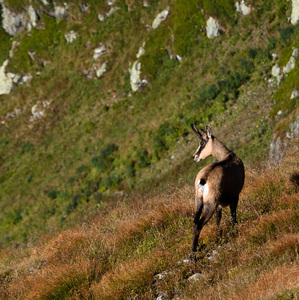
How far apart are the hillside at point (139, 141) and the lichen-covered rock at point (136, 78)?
147 millimetres

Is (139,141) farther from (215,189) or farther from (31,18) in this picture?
(31,18)

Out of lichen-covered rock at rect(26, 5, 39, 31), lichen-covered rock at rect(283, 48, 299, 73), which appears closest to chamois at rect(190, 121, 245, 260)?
lichen-covered rock at rect(283, 48, 299, 73)

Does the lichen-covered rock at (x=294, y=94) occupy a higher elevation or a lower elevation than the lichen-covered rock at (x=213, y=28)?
lower

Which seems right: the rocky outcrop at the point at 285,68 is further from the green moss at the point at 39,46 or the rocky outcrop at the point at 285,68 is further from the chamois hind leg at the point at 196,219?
the green moss at the point at 39,46

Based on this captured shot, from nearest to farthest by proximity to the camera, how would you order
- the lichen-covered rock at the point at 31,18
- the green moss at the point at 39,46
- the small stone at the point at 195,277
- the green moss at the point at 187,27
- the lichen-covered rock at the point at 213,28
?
1. the small stone at the point at 195,277
2. the lichen-covered rock at the point at 213,28
3. the green moss at the point at 187,27
4. the green moss at the point at 39,46
5. the lichen-covered rock at the point at 31,18

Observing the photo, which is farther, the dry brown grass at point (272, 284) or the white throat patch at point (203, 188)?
the white throat patch at point (203, 188)

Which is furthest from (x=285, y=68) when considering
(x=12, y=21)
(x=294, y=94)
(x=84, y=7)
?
(x=12, y=21)

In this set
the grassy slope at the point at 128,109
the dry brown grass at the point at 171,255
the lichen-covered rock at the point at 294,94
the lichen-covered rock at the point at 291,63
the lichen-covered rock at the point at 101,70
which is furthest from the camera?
the lichen-covered rock at the point at 101,70

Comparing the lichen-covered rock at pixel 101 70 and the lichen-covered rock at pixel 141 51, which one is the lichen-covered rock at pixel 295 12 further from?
the lichen-covered rock at pixel 101 70

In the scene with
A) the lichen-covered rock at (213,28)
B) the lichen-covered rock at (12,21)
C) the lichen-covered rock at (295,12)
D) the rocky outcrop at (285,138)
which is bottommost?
the rocky outcrop at (285,138)

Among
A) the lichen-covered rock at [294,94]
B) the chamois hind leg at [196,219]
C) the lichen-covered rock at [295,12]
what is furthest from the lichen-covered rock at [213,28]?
the chamois hind leg at [196,219]

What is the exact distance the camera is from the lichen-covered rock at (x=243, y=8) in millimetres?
27984

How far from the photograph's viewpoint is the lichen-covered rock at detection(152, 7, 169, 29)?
3362 cm

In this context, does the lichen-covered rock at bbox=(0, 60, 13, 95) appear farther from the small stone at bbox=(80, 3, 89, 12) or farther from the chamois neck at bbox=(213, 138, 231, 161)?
the chamois neck at bbox=(213, 138, 231, 161)
